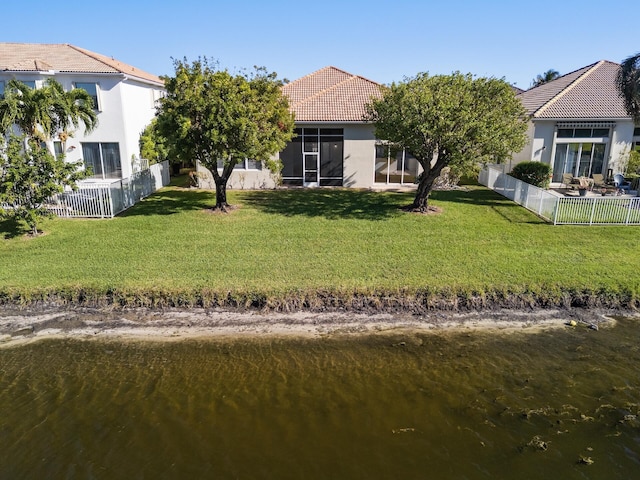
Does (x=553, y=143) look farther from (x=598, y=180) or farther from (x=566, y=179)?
(x=598, y=180)

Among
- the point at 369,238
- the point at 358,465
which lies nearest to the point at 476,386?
the point at 358,465

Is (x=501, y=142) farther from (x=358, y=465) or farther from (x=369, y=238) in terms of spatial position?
(x=358, y=465)

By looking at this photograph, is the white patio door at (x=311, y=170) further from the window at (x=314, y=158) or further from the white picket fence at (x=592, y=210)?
the white picket fence at (x=592, y=210)

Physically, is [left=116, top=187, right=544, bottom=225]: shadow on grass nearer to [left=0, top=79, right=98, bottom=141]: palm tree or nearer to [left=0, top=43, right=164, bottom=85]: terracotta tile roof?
[left=0, top=79, right=98, bottom=141]: palm tree

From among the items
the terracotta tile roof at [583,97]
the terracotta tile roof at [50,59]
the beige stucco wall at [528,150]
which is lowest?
the beige stucco wall at [528,150]

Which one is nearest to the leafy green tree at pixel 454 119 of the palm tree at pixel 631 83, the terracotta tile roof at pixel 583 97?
the palm tree at pixel 631 83

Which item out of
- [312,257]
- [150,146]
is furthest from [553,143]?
[150,146]
